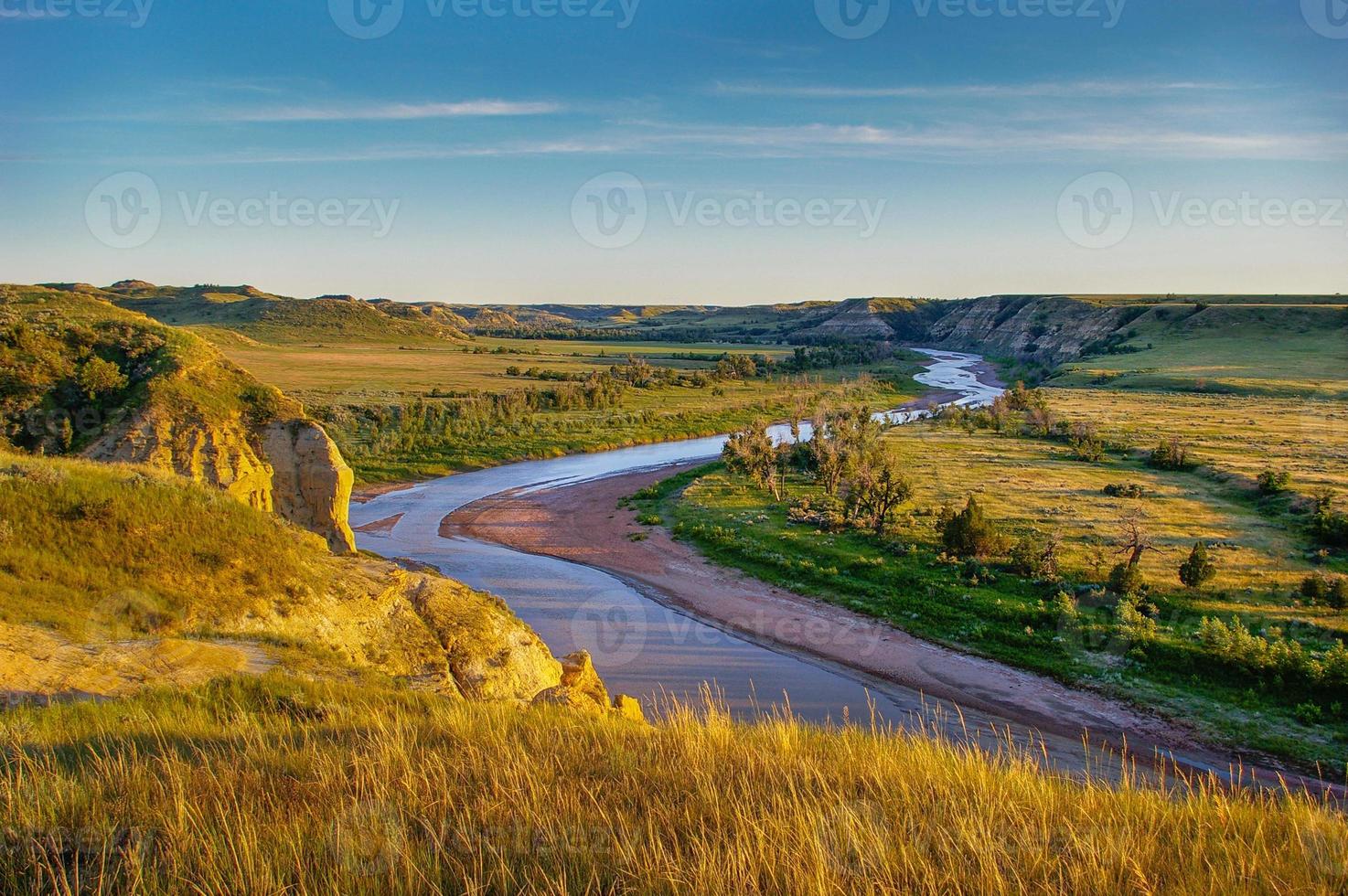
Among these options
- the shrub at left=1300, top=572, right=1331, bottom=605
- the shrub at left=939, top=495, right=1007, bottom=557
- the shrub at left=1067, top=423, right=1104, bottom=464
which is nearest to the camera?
the shrub at left=1300, top=572, right=1331, bottom=605

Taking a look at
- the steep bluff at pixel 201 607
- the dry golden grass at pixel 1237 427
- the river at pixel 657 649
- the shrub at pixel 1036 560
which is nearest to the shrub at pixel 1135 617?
the shrub at pixel 1036 560

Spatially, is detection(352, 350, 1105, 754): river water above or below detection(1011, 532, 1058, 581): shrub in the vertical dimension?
below

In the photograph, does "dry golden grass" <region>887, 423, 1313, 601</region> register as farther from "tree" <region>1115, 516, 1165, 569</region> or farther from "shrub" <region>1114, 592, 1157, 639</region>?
"shrub" <region>1114, 592, 1157, 639</region>

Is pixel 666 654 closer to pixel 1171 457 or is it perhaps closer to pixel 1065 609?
pixel 1065 609

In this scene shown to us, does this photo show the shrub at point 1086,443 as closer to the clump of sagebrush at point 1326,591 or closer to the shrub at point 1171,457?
the shrub at point 1171,457

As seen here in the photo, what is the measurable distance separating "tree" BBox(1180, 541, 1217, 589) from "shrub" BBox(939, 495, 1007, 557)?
480 cm

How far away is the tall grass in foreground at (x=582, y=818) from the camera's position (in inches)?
128

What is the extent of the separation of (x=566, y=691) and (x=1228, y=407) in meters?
63.0

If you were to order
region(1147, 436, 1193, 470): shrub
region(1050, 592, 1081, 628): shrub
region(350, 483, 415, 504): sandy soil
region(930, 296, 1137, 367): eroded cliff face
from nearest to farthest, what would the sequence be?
region(1050, 592, 1081, 628): shrub
region(1147, 436, 1193, 470): shrub
region(350, 483, 415, 504): sandy soil
region(930, 296, 1137, 367): eroded cliff face

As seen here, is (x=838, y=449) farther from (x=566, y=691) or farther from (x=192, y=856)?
(x=192, y=856)

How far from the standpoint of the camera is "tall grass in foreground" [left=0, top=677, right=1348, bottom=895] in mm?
3248

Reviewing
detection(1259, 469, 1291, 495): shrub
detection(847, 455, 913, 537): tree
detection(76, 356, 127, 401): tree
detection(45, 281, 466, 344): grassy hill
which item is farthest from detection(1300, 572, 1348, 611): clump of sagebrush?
detection(45, 281, 466, 344): grassy hill

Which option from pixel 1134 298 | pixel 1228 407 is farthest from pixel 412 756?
pixel 1134 298

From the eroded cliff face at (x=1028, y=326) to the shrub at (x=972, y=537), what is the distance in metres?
99.0
